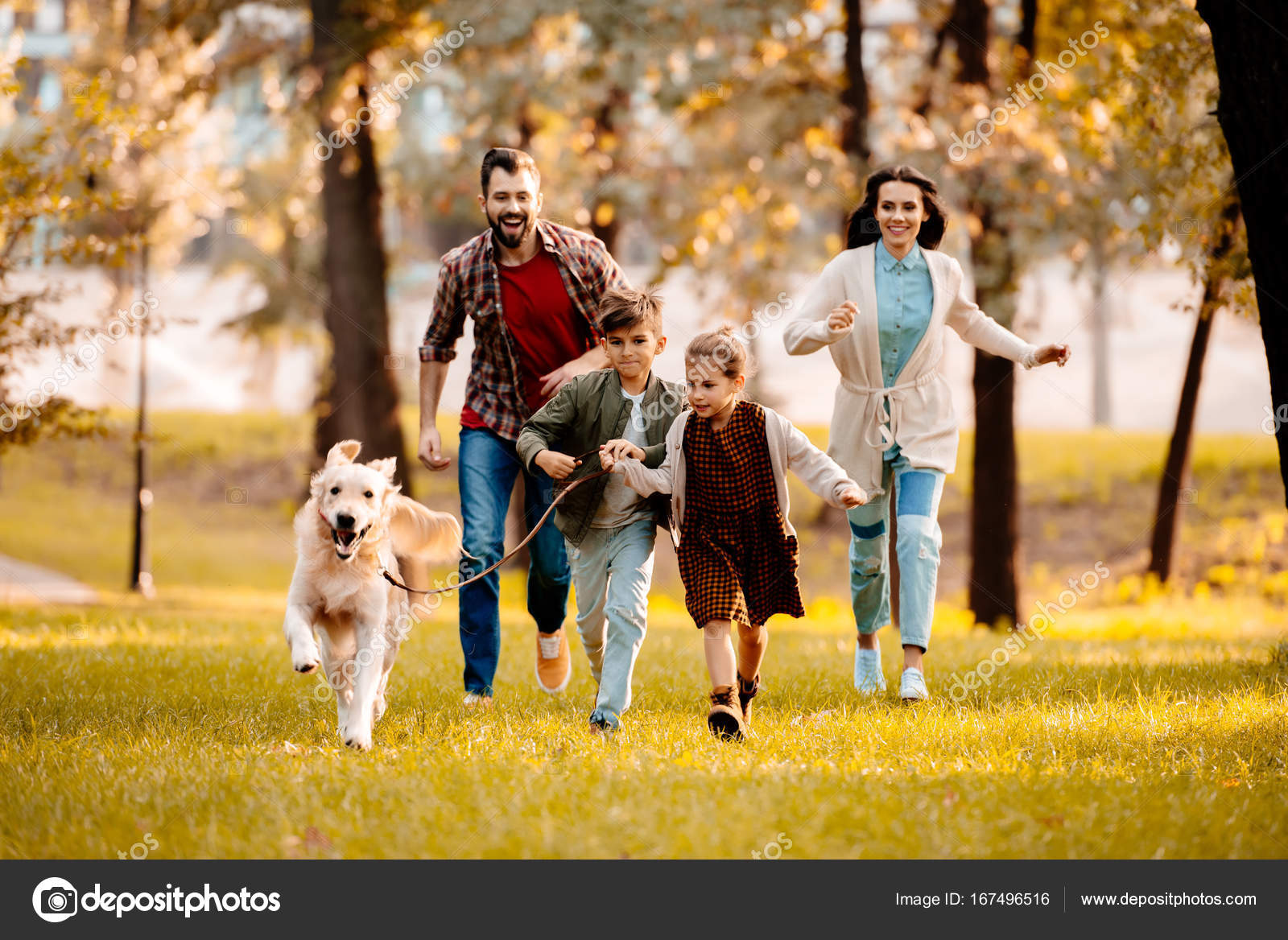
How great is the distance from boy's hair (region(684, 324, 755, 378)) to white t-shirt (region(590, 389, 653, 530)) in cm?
40

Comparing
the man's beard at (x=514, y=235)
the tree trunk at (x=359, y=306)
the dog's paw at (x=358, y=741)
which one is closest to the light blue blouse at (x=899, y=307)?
the man's beard at (x=514, y=235)

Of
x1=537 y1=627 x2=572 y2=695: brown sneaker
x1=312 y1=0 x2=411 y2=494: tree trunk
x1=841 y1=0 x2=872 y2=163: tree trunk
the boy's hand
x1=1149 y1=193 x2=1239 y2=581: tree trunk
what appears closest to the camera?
the boy's hand

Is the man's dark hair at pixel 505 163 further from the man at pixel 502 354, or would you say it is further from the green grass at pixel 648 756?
the green grass at pixel 648 756

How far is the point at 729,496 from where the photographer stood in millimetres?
5031

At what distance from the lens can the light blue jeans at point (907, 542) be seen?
18.8 ft

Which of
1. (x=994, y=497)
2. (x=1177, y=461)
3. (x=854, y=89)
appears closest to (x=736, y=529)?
(x=994, y=497)

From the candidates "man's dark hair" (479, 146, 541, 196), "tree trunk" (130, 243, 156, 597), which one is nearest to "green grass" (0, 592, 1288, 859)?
"man's dark hair" (479, 146, 541, 196)

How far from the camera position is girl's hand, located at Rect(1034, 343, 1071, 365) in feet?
17.7

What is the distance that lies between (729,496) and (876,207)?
1.83m

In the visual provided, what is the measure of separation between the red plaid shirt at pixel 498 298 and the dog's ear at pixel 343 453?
775 millimetres

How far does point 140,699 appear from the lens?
6023 millimetres

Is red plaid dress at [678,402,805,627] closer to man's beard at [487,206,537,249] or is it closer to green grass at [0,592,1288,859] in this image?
green grass at [0,592,1288,859]

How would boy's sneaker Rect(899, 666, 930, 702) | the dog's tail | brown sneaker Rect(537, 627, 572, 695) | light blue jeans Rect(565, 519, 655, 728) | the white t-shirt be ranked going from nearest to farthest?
light blue jeans Rect(565, 519, 655, 728), the white t-shirt, the dog's tail, boy's sneaker Rect(899, 666, 930, 702), brown sneaker Rect(537, 627, 572, 695)

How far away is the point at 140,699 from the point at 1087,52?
9.69 meters
